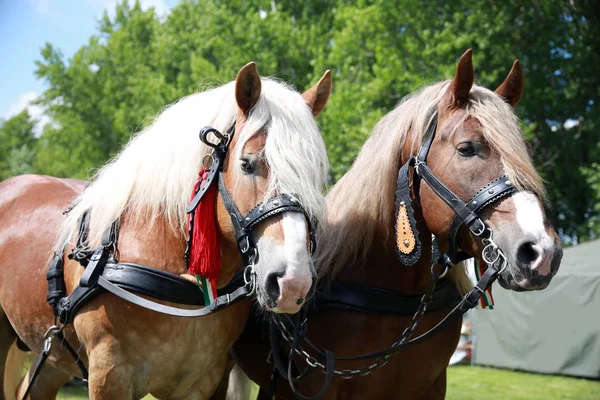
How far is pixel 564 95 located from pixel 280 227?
661 inches

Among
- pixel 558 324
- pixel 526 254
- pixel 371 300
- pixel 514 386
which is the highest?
pixel 526 254

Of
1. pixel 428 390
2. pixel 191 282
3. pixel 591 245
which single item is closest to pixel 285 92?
pixel 191 282

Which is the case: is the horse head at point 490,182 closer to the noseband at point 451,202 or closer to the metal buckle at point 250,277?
the noseband at point 451,202

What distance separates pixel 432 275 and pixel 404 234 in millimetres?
266

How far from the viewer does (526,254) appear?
8.11 ft

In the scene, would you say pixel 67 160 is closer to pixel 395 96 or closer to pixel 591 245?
pixel 395 96

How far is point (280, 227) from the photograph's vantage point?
95.8 inches

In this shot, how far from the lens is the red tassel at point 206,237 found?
2666 millimetres

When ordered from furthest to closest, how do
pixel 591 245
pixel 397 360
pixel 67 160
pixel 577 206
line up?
pixel 67 160, pixel 577 206, pixel 591 245, pixel 397 360

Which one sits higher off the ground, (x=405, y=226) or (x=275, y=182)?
(x=275, y=182)

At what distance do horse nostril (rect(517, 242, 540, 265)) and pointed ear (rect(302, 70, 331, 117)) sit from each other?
3.64ft

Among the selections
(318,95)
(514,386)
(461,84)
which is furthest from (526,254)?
(514,386)

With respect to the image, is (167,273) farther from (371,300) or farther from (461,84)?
(461,84)

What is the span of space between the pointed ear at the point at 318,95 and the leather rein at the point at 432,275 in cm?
49
